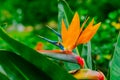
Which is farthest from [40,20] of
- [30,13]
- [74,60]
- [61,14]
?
[74,60]

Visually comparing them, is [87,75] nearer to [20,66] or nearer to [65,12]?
[20,66]

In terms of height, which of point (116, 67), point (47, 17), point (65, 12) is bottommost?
point (47, 17)

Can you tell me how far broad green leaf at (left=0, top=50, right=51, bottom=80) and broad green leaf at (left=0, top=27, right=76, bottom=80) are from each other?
0.07 feet

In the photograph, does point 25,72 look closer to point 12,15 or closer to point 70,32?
point 70,32

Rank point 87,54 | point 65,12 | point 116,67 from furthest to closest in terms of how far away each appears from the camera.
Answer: point 65,12, point 87,54, point 116,67

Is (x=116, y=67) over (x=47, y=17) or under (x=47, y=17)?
over

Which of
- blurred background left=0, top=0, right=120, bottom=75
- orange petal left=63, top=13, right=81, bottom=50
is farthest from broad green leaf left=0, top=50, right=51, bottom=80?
blurred background left=0, top=0, right=120, bottom=75

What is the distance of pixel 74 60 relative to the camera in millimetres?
1312

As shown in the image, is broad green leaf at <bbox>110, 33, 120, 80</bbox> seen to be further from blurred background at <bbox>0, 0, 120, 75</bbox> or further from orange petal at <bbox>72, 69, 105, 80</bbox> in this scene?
blurred background at <bbox>0, 0, 120, 75</bbox>

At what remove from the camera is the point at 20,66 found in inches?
48.9

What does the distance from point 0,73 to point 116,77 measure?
33 cm

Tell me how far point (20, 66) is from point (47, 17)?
213 inches

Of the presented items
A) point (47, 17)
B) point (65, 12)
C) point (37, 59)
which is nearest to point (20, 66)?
point (37, 59)

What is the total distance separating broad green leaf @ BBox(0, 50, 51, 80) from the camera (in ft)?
4.03
